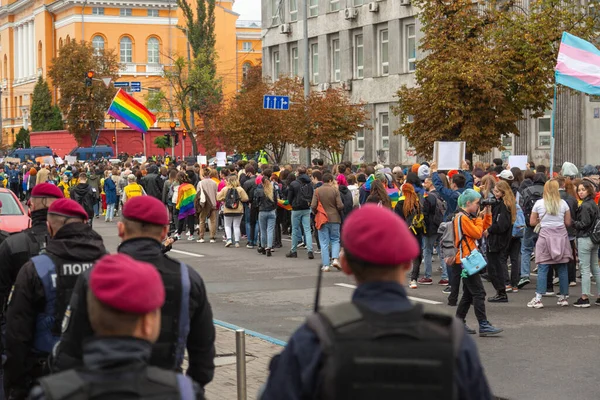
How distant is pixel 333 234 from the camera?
64.2 ft

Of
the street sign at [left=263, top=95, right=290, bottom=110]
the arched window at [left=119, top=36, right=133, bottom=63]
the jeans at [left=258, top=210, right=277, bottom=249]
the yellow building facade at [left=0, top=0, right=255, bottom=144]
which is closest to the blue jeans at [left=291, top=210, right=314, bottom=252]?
the jeans at [left=258, top=210, right=277, bottom=249]

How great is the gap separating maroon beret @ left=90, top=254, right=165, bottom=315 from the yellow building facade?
9956cm

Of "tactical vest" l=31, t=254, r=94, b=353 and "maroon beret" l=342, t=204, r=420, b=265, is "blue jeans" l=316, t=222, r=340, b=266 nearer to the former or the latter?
"tactical vest" l=31, t=254, r=94, b=353

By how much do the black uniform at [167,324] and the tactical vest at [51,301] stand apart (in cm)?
71

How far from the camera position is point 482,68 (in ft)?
94.9

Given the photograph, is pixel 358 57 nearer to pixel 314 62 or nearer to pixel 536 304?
pixel 314 62

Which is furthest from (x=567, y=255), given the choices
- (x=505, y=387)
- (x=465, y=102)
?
(x=465, y=102)

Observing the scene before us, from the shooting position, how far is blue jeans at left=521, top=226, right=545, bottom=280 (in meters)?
17.0

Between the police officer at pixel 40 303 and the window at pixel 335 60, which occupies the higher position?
the window at pixel 335 60

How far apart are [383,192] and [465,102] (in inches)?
501

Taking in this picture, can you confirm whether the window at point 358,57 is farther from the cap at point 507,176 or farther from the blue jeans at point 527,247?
the blue jeans at point 527,247

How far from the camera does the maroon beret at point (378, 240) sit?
3604 mm

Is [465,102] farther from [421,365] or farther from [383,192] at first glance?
[421,365]

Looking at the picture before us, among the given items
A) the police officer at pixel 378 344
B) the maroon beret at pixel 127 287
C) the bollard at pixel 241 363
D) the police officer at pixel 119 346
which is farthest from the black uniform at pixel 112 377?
the bollard at pixel 241 363
